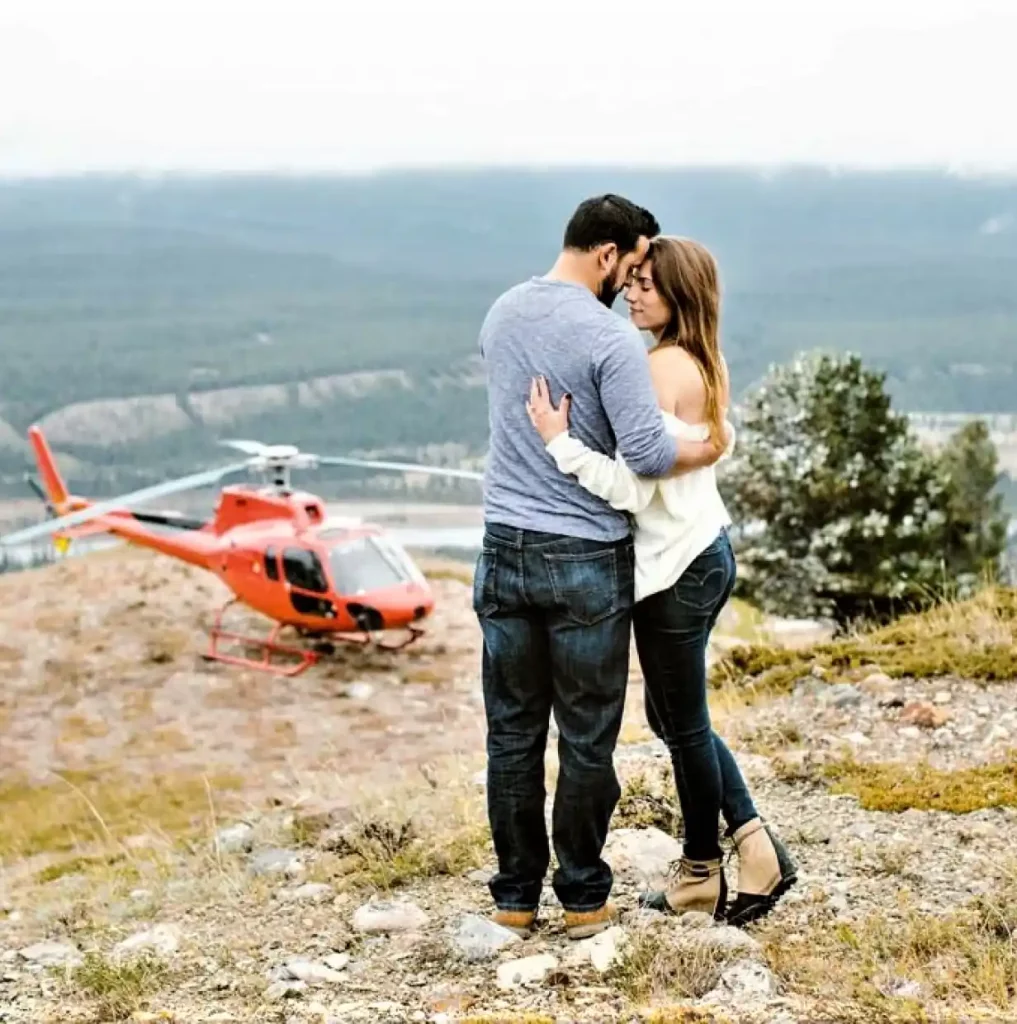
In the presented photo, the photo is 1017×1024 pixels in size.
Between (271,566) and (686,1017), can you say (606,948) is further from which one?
(271,566)

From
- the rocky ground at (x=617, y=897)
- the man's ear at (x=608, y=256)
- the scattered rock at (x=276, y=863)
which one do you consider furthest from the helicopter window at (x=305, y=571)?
the man's ear at (x=608, y=256)

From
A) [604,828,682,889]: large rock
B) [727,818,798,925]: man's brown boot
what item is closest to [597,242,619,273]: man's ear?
[727,818,798,925]: man's brown boot

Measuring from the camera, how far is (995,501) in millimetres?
38625

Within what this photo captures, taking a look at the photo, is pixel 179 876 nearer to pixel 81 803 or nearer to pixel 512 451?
pixel 512 451

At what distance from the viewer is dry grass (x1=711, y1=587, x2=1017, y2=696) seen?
8.25 metres

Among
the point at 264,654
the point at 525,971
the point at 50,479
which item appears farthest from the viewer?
the point at 50,479

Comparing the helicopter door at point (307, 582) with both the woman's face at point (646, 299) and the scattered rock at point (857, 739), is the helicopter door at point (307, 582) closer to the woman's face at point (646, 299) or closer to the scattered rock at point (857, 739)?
the scattered rock at point (857, 739)

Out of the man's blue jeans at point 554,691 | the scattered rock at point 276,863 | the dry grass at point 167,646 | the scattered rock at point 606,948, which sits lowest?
the dry grass at point 167,646

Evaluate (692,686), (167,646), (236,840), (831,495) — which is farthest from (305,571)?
(692,686)

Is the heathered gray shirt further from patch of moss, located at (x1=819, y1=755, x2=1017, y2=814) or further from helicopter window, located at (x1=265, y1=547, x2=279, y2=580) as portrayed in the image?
helicopter window, located at (x1=265, y1=547, x2=279, y2=580)

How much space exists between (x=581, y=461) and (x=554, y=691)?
78cm

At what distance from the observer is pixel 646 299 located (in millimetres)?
4492

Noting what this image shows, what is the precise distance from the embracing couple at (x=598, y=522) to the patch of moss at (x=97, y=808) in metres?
6.61

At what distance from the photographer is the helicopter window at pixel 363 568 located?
16.4 meters
